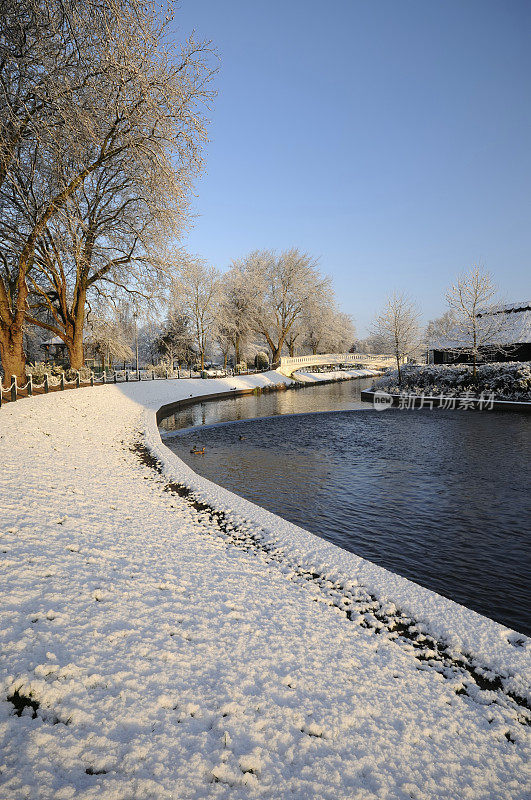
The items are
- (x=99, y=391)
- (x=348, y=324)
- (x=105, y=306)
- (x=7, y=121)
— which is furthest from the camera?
(x=348, y=324)

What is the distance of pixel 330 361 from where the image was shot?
5966 cm

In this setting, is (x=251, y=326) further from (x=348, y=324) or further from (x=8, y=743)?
(x=8, y=743)

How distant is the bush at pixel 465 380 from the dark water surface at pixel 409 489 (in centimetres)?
550

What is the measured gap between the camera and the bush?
77.5 feet

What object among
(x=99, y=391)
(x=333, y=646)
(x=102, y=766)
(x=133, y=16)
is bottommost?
(x=333, y=646)

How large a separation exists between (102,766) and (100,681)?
617 millimetres

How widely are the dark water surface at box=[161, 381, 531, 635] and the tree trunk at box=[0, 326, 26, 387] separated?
24.3ft

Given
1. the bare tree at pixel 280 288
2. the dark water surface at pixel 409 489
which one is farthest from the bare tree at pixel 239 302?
the dark water surface at pixel 409 489

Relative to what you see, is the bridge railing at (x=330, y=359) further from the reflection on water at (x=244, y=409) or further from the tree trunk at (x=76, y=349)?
the tree trunk at (x=76, y=349)

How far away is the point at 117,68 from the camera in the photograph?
10336 mm

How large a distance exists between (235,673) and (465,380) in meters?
27.6

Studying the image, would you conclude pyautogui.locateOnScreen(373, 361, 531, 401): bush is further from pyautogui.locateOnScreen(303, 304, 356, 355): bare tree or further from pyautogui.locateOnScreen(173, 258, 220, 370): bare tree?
pyautogui.locateOnScreen(303, 304, 356, 355): bare tree

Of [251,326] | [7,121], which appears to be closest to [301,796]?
[7,121]

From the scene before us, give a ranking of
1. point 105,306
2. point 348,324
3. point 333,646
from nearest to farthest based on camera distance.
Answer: point 333,646, point 105,306, point 348,324
